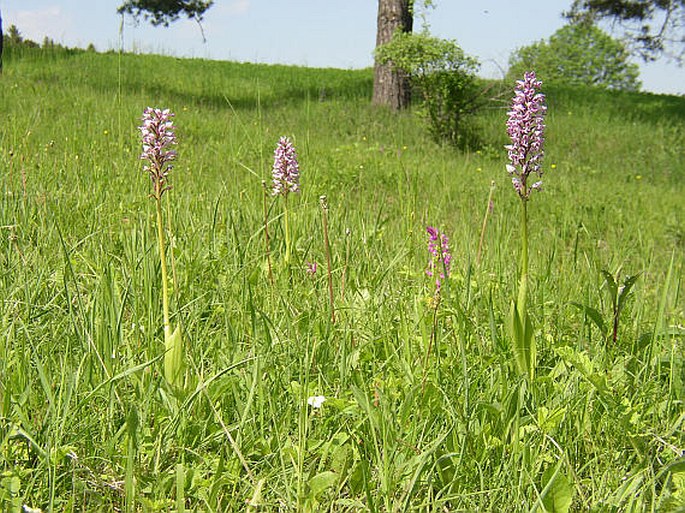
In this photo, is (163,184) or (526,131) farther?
(526,131)

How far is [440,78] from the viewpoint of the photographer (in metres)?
9.03

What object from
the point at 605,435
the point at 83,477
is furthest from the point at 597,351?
the point at 83,477

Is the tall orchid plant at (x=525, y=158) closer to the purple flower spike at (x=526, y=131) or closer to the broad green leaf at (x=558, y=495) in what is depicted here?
the purple flower spike at (x=526, y=131)

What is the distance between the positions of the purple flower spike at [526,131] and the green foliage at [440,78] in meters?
7.42

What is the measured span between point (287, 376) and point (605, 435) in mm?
846

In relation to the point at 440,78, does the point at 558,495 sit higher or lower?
lower

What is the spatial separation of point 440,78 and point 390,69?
1903mm

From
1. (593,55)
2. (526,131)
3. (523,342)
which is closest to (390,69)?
(526,131)

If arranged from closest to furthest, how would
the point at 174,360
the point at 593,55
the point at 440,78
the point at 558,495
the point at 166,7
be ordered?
the point at 558,495 < the point at 174,360 < the point at 440,78 < the point at 166,7 < the point at 593,55

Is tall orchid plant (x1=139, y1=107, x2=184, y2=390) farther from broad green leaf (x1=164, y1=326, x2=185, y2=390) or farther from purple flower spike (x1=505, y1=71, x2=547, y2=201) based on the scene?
purple flower spike (x1=505, y1=71, x2=547, y2=201)

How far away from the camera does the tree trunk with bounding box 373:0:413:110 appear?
10781 millimetres

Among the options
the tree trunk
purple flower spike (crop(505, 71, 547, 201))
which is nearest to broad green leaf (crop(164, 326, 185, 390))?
purple flower spike (crop(505, 71, 547, 201))

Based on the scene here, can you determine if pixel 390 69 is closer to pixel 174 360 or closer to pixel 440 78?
pixel 440 78

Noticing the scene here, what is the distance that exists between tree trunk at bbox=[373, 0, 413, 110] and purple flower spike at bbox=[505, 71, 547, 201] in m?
9.23
